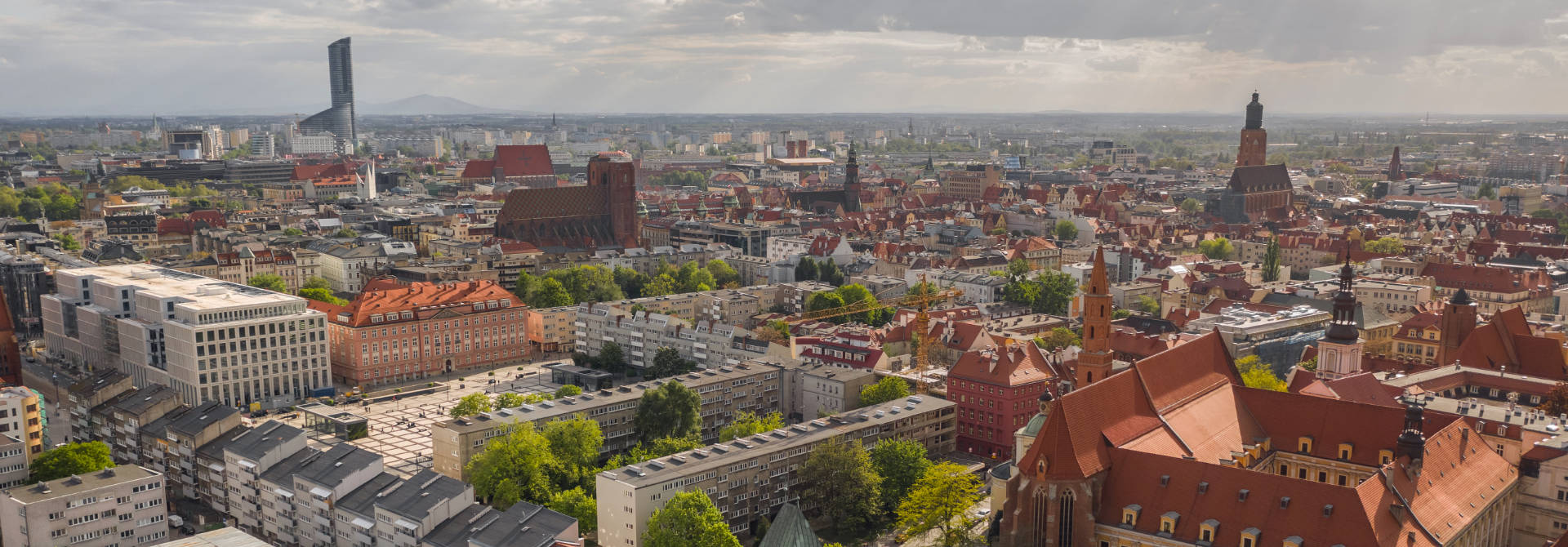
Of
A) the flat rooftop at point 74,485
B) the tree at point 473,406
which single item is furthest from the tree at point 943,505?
the flat rooftop at point 74,485

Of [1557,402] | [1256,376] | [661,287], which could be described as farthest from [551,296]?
[1557,402]

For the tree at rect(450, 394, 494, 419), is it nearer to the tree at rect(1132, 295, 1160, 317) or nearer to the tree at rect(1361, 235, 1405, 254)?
the tree at rect(1132, 295, 1160, 317)

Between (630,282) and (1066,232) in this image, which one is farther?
(1066,232)

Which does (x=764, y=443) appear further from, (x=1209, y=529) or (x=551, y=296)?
(x=551, y=296)

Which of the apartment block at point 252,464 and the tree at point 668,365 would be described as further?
the tree at point 668,365

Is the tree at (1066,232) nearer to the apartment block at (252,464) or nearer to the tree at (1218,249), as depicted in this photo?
the tree at (1218,249)

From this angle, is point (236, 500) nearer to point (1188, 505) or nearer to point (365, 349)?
point (365, 349)
